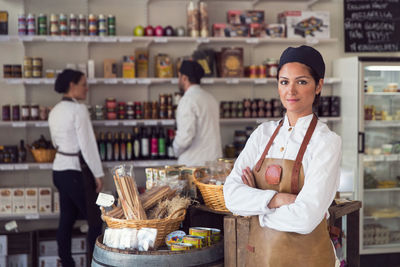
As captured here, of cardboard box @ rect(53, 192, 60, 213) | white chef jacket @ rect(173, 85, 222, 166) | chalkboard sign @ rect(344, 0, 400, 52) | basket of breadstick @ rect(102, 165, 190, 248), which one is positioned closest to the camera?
basket of breadstick @ rect(102, 165, 190, 248)

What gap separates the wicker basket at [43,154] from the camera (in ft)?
16.3

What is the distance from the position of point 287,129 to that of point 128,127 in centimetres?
359

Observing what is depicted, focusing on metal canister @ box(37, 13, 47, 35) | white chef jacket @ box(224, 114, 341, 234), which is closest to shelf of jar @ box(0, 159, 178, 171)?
metal canister @ box(37, 13, 47, 35)

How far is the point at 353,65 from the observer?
17.7 feet

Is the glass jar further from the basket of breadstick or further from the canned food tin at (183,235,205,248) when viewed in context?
the canned food tin at (183,235,205,248)

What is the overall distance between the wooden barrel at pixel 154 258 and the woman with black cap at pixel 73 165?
2.18 meters

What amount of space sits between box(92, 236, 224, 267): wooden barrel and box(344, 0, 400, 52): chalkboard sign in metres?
4.23

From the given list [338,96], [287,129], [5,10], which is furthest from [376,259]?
[5,10]

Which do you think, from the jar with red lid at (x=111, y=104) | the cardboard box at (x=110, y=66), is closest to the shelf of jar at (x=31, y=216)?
the jar with red lid at (x=111, y=104)

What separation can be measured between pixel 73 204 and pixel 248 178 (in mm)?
2746

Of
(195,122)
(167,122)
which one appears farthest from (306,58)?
(167,122)

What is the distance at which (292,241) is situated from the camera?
6.53ft

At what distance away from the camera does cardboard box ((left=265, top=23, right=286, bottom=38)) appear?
215 inches

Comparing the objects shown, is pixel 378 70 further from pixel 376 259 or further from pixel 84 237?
pixel 84 237
